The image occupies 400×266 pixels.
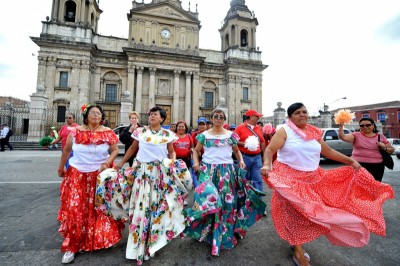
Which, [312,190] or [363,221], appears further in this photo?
[312,190]

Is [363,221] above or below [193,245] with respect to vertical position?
above

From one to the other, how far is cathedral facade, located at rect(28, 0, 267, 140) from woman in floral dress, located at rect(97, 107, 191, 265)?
1728 centimetres

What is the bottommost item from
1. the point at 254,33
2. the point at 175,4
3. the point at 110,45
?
the point at 110,45

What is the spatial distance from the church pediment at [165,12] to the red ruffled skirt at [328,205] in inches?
1102

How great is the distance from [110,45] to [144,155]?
87.7 feet

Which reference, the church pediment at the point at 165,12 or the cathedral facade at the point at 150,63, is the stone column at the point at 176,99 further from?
the church pediment at the point at 165,12

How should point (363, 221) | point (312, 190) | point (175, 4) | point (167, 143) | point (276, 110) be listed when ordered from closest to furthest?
1. point (363, 221)
2. point (312, 190)
3. point (167, 143)
4. point (276, 110)
5. point (175, 4)

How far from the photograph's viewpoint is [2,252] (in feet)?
7.80

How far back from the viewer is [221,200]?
2.66 metres

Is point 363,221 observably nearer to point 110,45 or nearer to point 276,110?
point 276,110

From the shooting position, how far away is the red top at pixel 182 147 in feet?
14.2

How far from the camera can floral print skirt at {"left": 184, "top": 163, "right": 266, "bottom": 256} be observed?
8.17 feet

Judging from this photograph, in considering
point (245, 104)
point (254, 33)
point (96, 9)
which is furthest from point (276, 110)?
point (96, 9)

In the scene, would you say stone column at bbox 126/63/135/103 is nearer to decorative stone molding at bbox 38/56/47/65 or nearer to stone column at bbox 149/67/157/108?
stone column at bbox 149/67/157/108
